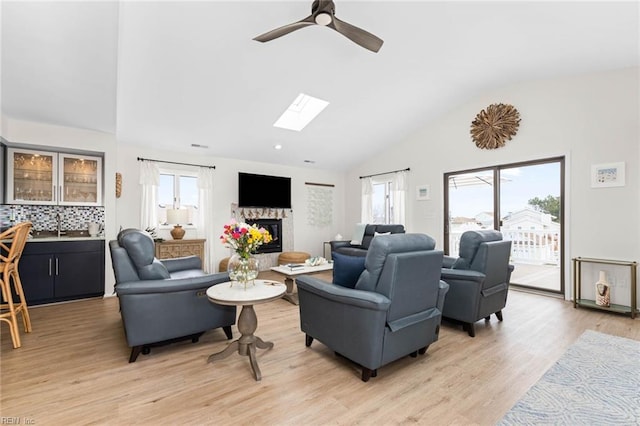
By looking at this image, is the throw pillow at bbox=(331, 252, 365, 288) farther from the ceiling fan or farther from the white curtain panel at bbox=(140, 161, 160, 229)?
the white curtain panel at bbox=(140, 161, 160, 229)

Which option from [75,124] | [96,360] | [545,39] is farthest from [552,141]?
[75,124]

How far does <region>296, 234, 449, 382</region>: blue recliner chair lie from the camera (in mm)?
2041

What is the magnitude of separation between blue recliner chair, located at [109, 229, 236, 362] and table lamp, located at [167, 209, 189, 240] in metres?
2.55

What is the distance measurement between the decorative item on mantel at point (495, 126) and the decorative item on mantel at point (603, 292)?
2.39 meters

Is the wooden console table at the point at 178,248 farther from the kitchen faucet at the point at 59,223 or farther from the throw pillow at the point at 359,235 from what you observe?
the throw pillow at the point at 359,235

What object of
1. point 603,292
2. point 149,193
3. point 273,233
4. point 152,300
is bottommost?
point 603,292

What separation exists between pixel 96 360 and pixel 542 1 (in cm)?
528

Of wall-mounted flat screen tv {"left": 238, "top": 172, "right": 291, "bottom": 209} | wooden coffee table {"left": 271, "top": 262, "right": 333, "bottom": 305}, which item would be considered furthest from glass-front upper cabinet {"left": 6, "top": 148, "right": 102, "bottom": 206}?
wooden coffee table {"left": 271, "top": 262, "right": 333, "bottom": 305}

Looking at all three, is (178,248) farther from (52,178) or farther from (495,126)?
(495,126)

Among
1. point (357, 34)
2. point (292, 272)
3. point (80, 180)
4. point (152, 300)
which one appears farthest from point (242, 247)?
point (80, 180)

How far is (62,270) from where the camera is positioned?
13.4 ft

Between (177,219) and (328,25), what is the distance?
164 inches

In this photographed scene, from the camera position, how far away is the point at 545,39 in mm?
3508

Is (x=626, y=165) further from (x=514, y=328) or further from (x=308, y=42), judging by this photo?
(x=308, y=42)
